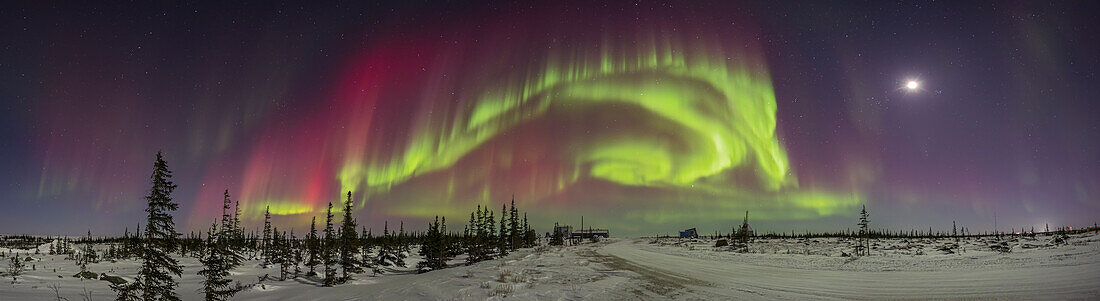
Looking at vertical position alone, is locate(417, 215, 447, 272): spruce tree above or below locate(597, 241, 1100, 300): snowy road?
below

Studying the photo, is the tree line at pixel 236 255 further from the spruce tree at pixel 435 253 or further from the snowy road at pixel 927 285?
the snowy road at pixel 927 285

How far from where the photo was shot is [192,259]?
3078 inches

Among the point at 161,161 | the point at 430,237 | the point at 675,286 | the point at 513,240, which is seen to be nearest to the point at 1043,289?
the point at 675,286

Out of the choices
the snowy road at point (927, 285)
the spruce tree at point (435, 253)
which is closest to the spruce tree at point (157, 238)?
the snowy road at point (927, 285)

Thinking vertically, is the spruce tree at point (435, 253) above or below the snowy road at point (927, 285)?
below

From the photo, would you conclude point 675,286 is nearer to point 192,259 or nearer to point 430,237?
point 430,237

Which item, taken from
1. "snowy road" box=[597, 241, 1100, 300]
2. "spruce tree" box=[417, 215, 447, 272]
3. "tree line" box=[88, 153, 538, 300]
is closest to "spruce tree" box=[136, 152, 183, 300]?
"tree line" box=[88, 153, 538, 300]

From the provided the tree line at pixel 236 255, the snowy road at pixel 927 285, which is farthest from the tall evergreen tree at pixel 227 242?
the snowy road at pixel 927 285

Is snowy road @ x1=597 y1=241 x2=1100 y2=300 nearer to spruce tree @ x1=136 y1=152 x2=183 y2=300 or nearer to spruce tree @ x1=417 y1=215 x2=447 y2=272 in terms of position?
spruce tree @ x1=136 y1=152 x2=183 y2=300

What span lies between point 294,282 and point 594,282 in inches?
1692

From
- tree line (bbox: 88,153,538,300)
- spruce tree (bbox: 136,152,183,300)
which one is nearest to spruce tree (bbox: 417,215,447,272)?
tree line (bbox: 88,153,538,300)

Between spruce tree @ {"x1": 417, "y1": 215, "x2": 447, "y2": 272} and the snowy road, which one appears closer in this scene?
the snowy road

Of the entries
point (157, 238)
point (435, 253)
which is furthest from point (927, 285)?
point (435, 253)

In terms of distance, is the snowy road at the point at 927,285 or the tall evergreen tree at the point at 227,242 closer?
the snowy road at the point at 927,285
